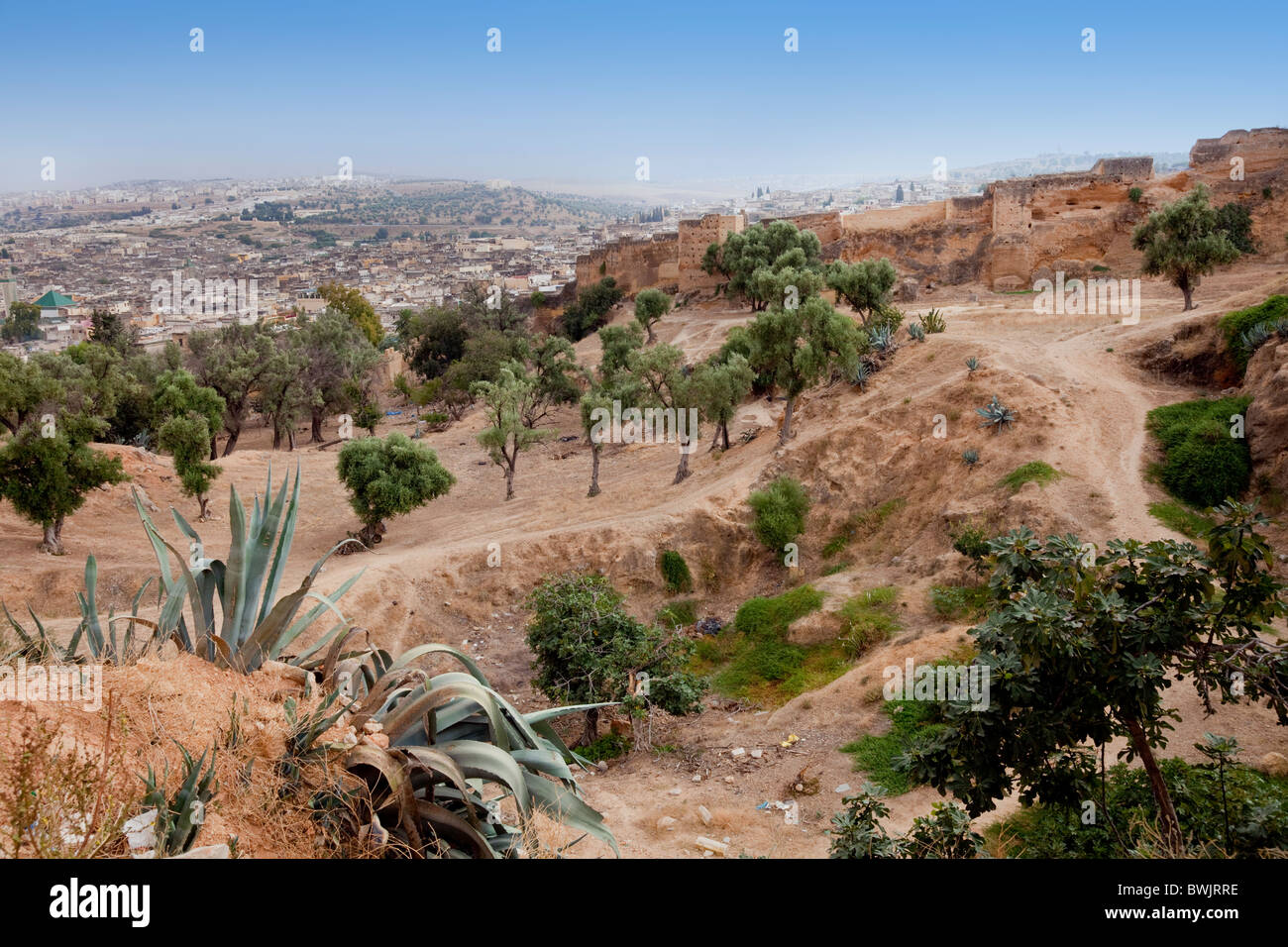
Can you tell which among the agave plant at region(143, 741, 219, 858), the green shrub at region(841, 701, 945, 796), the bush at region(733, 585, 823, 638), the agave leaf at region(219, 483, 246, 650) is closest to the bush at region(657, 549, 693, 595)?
the bush at region(733, 585, 823, 638)

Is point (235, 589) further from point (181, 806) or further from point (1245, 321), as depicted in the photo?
point (1245, 321)

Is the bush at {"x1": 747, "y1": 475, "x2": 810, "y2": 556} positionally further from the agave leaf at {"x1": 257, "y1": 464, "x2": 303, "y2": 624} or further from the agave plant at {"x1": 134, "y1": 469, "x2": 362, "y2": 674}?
the agave plant at {"x1": 134, "y1": 469, "x2": 362, "y2": 674}

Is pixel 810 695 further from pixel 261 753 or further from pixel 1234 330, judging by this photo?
pixel 1234 330

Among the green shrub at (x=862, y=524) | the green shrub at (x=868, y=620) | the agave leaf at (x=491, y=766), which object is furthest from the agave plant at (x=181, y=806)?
the green shrub at (x=862, y=524)

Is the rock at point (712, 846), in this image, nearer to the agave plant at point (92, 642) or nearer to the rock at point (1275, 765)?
the rock at point (1275, 765)
